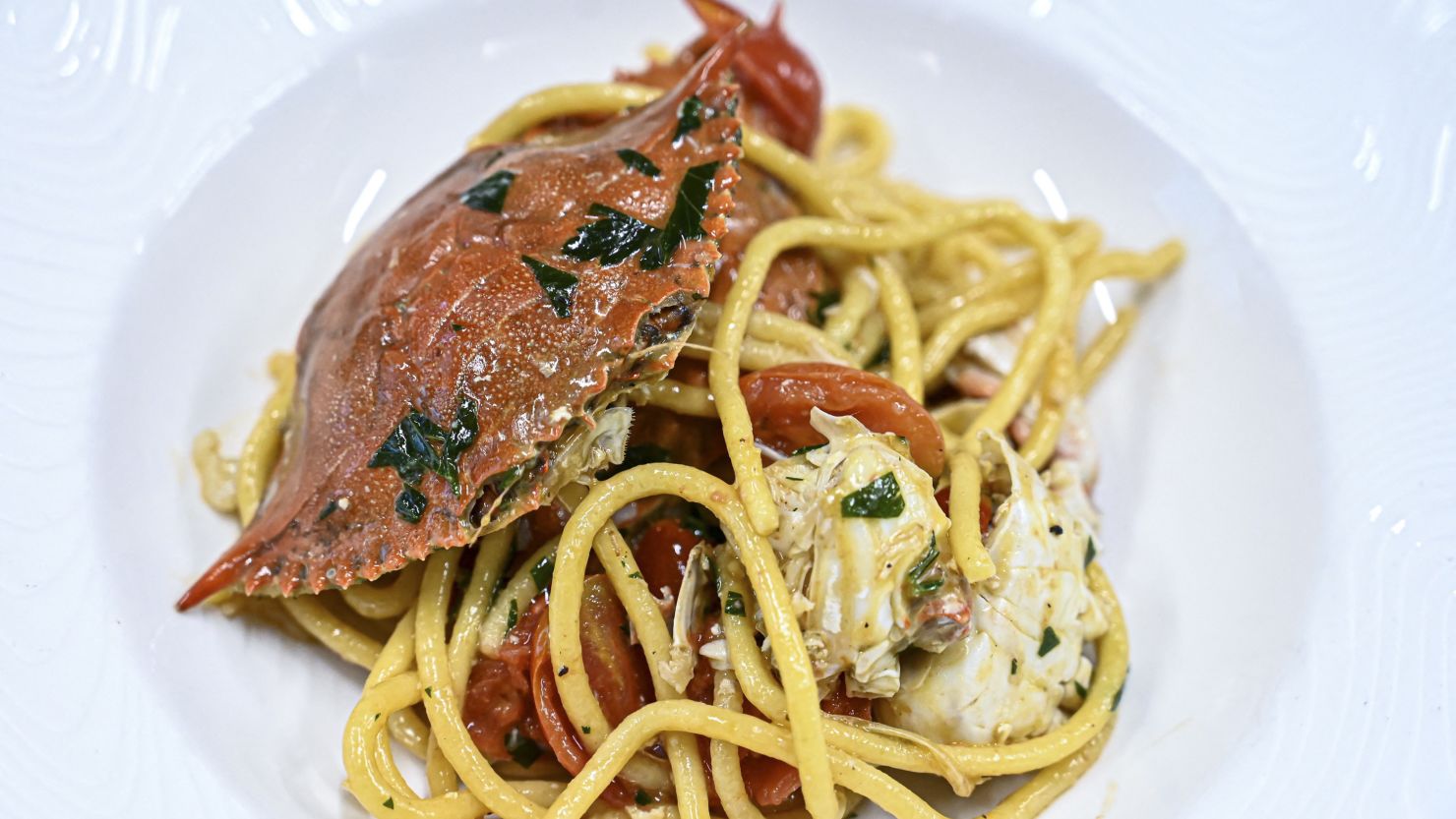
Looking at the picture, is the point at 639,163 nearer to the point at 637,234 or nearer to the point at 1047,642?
the point at 637,234

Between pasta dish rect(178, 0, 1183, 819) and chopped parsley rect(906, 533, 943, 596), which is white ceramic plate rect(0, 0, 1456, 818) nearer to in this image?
pasta dish rect(178, 0, 1183, 819)

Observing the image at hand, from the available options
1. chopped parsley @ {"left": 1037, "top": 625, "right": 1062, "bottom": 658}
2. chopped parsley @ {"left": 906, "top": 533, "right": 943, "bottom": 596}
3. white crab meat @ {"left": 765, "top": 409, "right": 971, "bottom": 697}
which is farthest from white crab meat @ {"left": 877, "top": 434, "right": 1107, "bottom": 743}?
chopped parsley @ {"left": 906, "top": 533, "right": 943, "bottom": 596}

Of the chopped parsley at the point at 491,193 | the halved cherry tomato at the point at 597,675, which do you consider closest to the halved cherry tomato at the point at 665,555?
the halved cherry tomato at the point at 597,675

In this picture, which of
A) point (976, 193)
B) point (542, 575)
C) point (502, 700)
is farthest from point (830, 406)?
point (976, 193)

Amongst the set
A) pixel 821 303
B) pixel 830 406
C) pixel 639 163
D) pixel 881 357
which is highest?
pixel 639 163

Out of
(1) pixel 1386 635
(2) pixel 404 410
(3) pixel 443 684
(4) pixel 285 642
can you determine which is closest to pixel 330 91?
(2) pixel 404 410

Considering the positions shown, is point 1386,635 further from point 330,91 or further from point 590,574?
point 330,91

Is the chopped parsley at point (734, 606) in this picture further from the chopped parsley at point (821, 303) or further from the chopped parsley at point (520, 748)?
the chopped parsley at point (821, 303)
